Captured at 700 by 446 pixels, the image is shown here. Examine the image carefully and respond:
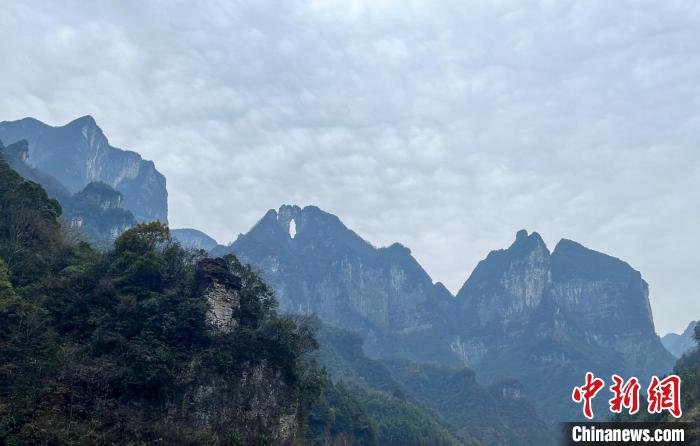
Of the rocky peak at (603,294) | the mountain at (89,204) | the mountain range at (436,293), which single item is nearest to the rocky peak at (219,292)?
the mountain at (89,204)

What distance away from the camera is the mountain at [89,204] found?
285 feet

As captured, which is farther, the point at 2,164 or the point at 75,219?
the point at 75,219

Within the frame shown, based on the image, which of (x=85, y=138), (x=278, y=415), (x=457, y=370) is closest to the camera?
(x=278, y=415)

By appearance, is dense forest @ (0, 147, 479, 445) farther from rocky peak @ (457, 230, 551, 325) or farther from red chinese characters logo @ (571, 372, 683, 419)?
rocky peak @ (457, 230, 551, 325)

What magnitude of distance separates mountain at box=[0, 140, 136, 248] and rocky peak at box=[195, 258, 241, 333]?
60.9 metres

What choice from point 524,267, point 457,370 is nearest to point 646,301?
point 524,267

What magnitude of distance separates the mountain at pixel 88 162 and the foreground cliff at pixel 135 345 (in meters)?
106

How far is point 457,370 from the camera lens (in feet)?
379

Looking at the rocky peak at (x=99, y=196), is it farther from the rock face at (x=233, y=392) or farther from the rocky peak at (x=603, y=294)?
the rocky peak at (x=603, y=294)

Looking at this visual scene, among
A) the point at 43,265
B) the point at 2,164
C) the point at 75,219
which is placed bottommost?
the point at 43,265

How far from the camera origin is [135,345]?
2364 centimetres

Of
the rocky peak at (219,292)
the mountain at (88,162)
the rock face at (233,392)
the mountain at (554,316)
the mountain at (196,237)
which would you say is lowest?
the rock face at (233,392)

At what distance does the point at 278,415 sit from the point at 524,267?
500 ft

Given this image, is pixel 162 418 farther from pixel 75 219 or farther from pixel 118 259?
pixel 75 219
